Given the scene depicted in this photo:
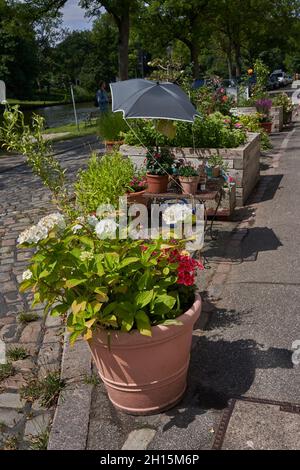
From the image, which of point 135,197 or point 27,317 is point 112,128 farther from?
point 27,317

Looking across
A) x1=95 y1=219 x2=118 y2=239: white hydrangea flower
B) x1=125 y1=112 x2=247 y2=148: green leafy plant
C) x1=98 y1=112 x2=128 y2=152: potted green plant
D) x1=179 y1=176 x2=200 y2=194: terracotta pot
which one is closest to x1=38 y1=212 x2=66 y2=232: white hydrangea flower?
x1=95 y1=219 x2=118 y2=239: white hydrangea flower

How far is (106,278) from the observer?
304 centimetres

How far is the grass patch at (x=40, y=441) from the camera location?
3131 millimetres

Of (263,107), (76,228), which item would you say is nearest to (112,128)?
(263,107)

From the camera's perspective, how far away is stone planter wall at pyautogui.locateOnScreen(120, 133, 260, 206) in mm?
7719

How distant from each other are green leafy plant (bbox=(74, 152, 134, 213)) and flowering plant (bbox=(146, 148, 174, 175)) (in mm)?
342

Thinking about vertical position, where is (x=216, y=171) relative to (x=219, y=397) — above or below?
above

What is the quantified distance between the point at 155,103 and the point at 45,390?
3.59m

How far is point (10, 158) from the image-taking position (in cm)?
1510

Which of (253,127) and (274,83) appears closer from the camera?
(253,127)

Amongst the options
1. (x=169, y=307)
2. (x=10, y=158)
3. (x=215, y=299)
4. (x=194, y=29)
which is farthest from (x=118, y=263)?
(x=194, y=29)

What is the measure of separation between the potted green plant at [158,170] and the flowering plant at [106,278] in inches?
135

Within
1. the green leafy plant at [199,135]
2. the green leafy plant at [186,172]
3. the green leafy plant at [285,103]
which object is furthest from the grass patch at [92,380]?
the green leafy plant at [285,103]

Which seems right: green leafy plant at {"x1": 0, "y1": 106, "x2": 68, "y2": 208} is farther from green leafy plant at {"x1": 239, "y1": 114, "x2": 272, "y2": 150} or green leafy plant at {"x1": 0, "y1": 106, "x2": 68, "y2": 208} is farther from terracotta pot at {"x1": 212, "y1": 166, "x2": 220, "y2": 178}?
green leafy plant at {"x1": 239, "y1": 114, "x2": 272, "y2": 150}
